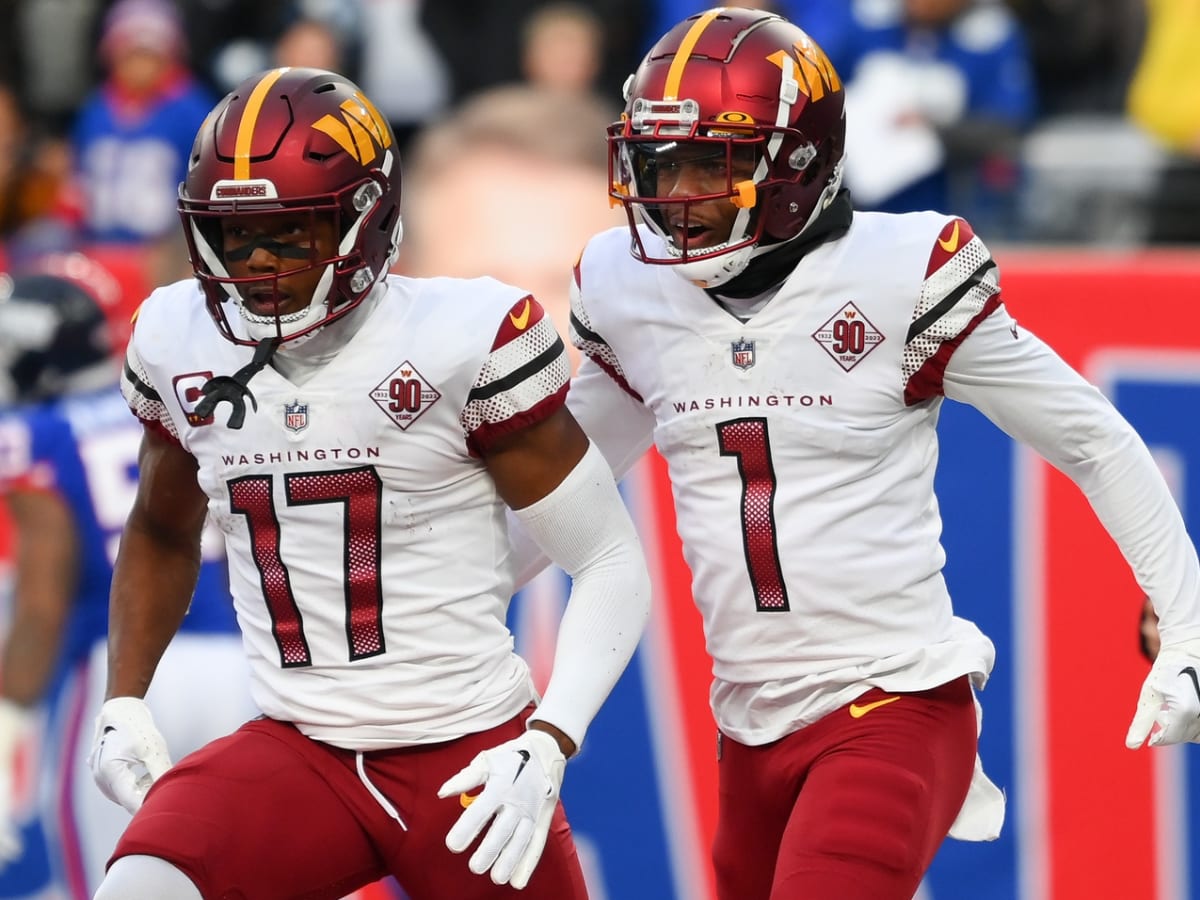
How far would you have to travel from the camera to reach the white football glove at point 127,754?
3.20 m

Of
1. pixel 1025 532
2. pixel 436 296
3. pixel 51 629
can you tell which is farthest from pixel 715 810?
pixel 436 296

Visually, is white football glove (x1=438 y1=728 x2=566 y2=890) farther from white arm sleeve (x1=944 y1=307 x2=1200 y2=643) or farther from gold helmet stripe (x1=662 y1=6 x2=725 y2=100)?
gold helmet stripe (x1=662 y1=6 x2=725 y2=100)

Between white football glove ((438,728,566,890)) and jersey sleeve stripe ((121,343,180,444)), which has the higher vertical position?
jersey sleeve stripe ((121,343,180,444))

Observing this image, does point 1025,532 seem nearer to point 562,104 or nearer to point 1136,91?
point 1136,91

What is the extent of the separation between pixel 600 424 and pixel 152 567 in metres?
0.78

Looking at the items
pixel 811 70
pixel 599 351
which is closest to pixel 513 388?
pixel 599 351

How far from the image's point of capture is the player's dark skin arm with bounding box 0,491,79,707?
5.02 m

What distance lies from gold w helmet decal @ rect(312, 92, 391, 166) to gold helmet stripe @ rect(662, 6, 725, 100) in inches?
17.2

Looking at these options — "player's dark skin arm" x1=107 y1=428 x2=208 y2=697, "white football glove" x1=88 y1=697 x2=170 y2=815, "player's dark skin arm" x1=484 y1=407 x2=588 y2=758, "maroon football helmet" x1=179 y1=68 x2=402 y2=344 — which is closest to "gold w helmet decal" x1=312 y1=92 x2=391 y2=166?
"maroon football helmet" x1=179 y1=68 x2=402 y2=344

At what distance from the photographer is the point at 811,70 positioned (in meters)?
3.19

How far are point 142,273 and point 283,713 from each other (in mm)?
3702

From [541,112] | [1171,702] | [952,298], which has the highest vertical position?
[952,298]

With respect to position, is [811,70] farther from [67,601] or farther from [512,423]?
[67,601]

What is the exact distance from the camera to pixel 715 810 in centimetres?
518
